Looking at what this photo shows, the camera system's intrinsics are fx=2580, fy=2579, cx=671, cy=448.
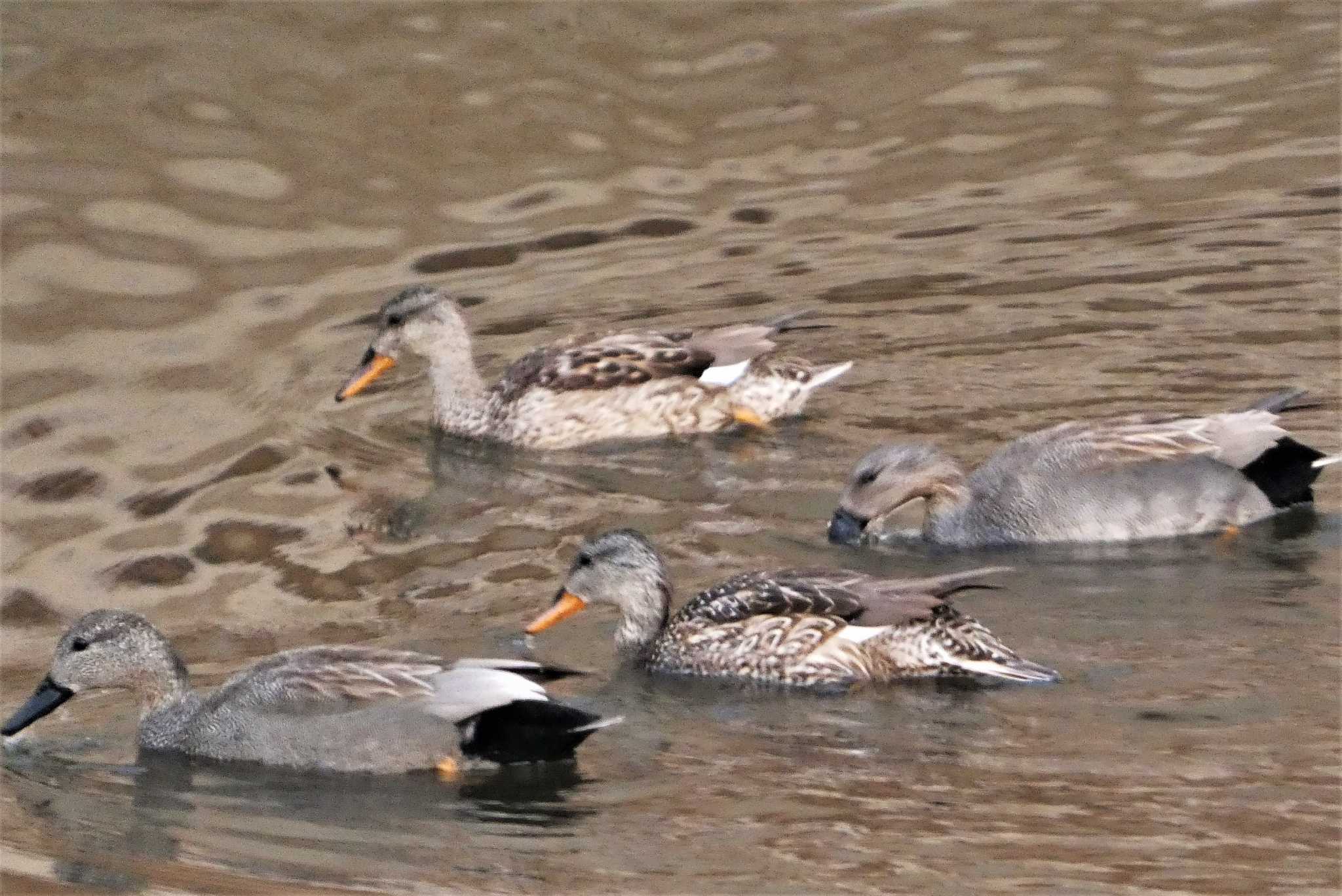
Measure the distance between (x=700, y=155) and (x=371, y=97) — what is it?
7.21ft

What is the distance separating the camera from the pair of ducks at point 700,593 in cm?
859

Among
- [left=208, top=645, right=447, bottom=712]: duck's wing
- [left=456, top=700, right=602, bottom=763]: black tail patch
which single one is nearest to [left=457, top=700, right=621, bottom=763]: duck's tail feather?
[left=456, top=700, right=602, bottom=763]: black tail patch

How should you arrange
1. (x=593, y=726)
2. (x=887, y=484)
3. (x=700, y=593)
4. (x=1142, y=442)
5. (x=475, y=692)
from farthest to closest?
(x=1142, y=442)
(x=887, y=484)
(x=700, y=593)
(x=475, y=692)
(x=593, y=726)

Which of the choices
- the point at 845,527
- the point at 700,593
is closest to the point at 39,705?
the point at 700,593

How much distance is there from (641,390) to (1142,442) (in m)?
2.87

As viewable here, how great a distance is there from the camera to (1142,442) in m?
11.0

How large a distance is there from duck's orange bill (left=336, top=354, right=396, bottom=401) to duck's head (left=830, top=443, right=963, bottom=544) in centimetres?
313

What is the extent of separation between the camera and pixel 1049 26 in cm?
1858

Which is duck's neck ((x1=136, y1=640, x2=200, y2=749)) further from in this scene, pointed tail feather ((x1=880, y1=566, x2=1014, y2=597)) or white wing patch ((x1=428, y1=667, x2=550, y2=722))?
pointed tail feather ((x1=880, y1=566, x2=1014, y2=597))

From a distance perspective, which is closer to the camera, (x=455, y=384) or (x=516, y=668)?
(x=516, y=668)

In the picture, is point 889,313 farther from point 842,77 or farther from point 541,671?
point 541,671

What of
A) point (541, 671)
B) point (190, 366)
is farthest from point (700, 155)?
point (541, 671)

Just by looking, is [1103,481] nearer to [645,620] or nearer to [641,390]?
[645,620]

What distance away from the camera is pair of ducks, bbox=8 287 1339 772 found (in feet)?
28.2
